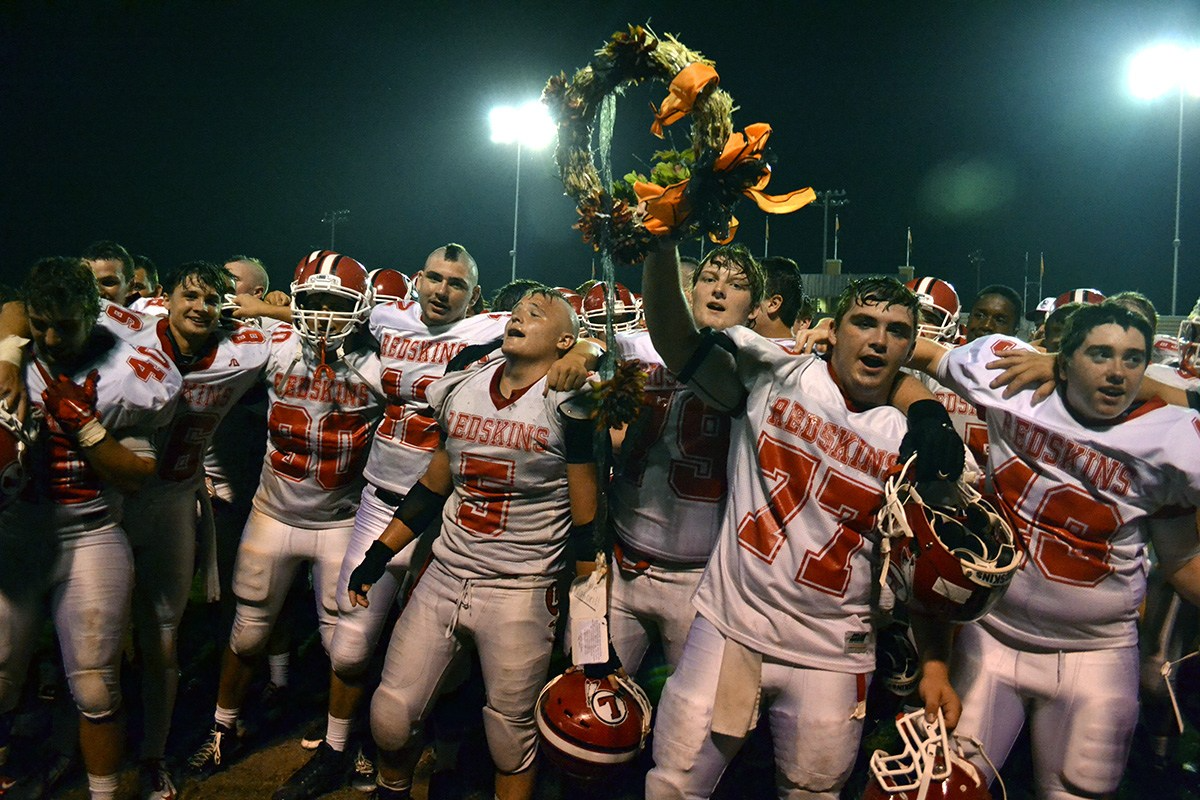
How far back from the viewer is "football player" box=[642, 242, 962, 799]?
99.8 inches

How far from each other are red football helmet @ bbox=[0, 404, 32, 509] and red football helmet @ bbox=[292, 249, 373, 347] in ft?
4.55

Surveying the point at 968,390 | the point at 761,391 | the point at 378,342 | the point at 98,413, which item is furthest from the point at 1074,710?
the point at 98,413

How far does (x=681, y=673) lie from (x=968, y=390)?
1.61 metres

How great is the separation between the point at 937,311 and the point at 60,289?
4.52 metres

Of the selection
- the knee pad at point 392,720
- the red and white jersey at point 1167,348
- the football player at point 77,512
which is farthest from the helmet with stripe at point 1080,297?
the football player at point 77,512

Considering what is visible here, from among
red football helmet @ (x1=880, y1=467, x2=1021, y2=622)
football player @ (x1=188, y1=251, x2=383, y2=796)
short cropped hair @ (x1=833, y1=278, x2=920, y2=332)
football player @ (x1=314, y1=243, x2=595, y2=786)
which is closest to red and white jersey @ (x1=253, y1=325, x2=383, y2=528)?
football player @ (x1=188, y1=251, x2=383, y2=796)

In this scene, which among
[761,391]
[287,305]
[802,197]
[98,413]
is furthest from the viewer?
[287,305]

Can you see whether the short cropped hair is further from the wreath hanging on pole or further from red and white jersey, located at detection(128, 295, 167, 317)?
red and white jersey, located at detection(128, 295, 167, 317)

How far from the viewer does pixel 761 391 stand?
9.33 feet

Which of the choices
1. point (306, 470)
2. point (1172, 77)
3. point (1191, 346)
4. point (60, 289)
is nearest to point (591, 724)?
point (306, 470)

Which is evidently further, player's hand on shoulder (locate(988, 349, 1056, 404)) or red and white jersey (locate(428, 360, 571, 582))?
red and white jersey (locate(428, 360, 571, 582))

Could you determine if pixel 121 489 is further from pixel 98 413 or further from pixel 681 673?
pixel 681 673

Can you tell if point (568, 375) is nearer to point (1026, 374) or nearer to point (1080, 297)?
point (1026, 374)

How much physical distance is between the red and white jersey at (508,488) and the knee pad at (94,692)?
5.11 ft
